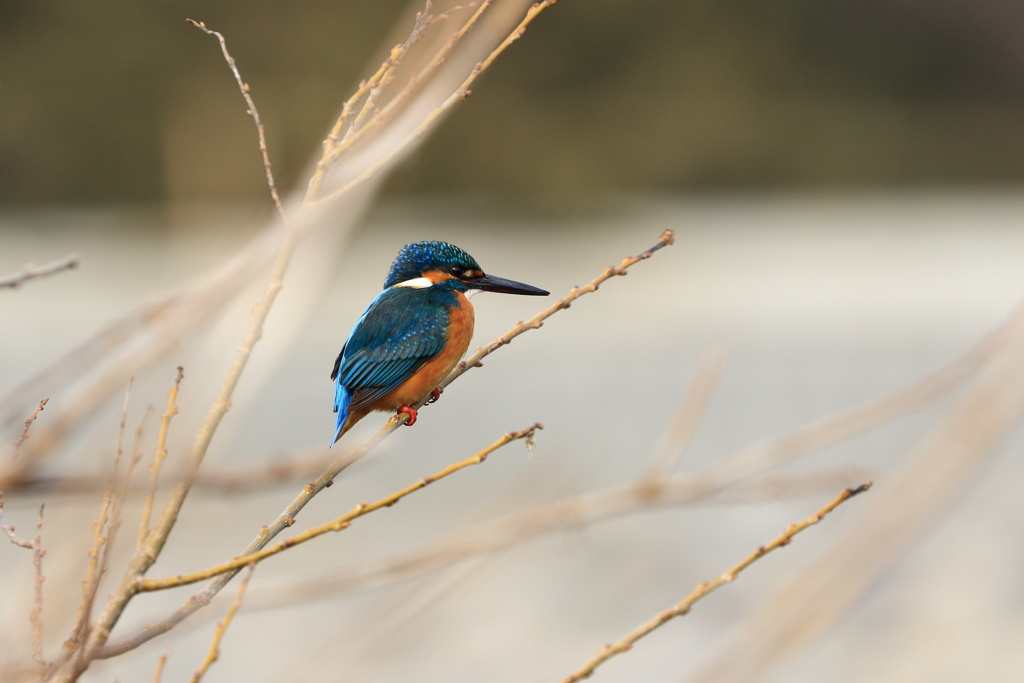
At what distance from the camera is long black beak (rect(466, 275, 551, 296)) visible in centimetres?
69

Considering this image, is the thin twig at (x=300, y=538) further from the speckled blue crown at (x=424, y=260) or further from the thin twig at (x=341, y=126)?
the speckled blue crown at (x=424, y=260)

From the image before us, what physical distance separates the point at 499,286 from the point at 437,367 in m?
0.11

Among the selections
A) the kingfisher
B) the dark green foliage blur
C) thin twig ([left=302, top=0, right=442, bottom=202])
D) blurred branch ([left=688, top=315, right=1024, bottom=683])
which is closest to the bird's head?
the kingfisher

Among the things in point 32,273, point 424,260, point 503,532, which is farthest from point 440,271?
point 32,273

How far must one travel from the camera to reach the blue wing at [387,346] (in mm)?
737

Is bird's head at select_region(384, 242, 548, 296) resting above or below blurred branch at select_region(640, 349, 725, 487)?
above

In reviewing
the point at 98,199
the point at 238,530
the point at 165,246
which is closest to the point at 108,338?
the point at 238,530

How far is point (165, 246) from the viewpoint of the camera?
5.32 meters

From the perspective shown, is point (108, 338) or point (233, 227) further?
point (233, 227)

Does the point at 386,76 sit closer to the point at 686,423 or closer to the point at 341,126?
the point at 341,126

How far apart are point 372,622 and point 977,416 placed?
1.81 ft

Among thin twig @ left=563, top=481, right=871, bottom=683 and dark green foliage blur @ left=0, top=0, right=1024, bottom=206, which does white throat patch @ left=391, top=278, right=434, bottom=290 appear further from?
dark green foliage blur @ left=0, top=0, right=1024, bottom=206

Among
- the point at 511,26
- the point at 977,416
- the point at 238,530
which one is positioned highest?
the point at 238,530

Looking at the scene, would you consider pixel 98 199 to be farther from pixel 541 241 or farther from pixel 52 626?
pixel 52 626
